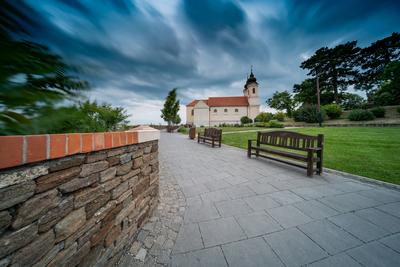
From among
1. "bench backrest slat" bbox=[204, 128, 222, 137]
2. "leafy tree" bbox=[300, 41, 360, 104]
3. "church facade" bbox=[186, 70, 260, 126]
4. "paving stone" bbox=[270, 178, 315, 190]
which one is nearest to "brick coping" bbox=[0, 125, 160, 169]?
"paving stone" bbox=[270, 178, 315, 190]

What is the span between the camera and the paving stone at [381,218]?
1642 mm

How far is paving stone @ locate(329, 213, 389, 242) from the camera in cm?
153

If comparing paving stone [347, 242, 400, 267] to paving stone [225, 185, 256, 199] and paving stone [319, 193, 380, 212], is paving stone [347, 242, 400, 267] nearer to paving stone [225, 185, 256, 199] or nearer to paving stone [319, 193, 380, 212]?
paving stone [319, 193, 380, 212]

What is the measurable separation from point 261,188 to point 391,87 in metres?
36.0

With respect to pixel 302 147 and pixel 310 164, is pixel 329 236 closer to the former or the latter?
pixel 310 164

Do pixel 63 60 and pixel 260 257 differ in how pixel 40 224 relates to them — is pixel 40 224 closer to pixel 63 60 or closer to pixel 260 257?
pixel 63 60

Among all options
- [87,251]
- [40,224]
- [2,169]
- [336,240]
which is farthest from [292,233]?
[2,169]

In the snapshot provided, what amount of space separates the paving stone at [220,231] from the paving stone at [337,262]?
634 mm

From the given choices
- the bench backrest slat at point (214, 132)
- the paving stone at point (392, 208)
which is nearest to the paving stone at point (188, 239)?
the paving stone at point (392, 208)

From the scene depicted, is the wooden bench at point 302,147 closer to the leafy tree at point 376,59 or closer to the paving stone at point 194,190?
the paving stone at point 194,190

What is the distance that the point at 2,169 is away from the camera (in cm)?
57

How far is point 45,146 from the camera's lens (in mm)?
708

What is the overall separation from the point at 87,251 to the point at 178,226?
0.97 m

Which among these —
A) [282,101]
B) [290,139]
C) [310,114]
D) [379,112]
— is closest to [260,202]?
[290,139]
